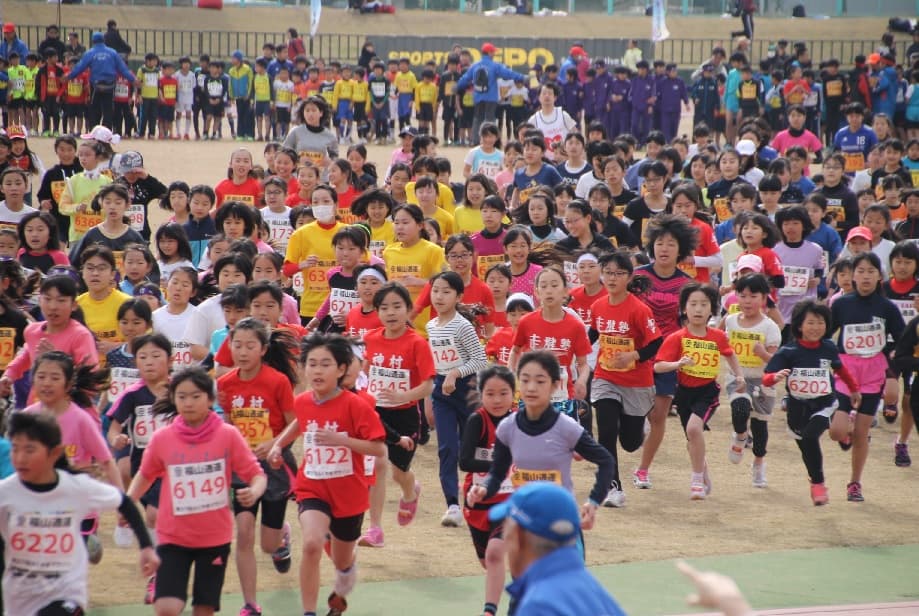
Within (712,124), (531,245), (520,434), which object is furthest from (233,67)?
(520,434)

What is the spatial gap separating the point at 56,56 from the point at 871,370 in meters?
21.7

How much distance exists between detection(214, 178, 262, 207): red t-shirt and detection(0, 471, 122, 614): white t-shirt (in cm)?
830

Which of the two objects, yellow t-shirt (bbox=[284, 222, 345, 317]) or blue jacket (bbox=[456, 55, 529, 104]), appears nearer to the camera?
yellow t-shirt (bbox=[284, 222, 345, 317])

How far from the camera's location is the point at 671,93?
28281 millimetres

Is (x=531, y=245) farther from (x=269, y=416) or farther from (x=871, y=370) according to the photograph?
(x=269, y=416)

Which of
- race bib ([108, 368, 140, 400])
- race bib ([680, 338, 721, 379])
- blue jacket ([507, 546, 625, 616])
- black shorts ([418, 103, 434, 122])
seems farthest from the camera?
black shorts ([418, 103, 434, 122])

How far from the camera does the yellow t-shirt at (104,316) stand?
9.05 metres

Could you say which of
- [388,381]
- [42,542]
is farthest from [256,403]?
[42,542]

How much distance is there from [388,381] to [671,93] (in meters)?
20.7

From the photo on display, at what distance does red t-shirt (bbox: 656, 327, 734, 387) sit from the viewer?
31.8 ft

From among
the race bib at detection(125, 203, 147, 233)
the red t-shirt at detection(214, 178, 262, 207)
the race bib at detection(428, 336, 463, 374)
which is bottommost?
the race bib at detection(428, 336, 463, 374)

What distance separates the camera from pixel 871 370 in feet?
33.1

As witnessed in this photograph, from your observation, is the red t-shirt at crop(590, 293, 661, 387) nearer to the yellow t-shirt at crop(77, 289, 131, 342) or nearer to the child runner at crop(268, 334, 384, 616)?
the child runner at crop(268, 334, 384, 616)

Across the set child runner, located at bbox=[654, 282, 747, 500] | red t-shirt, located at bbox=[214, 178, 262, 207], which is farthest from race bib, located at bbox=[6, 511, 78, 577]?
red t-shirt, located at bbox=[214, 178, 262, 207]
